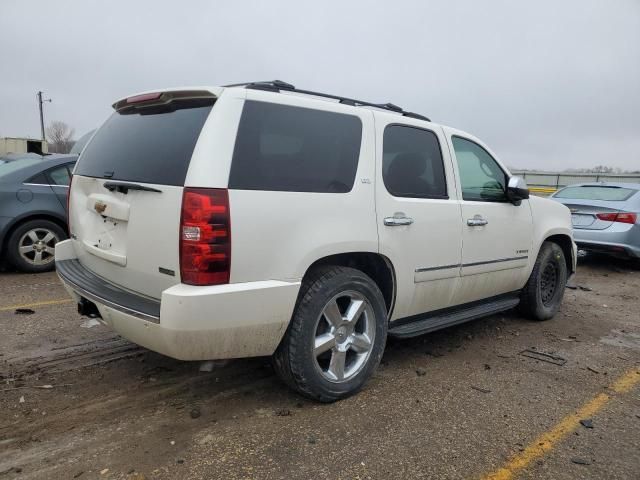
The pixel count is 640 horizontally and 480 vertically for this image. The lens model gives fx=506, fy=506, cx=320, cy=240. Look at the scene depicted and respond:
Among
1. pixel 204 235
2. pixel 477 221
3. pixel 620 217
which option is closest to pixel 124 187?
pixel 204 235

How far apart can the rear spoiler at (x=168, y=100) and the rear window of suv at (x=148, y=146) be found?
0.07ft

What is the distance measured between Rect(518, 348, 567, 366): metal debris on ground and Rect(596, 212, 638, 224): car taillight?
479cm

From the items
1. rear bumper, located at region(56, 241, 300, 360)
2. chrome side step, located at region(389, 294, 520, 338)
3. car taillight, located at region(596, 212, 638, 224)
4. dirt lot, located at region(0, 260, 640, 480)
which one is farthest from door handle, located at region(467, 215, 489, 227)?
car taillight, located at region(596, 212, 638, 224)

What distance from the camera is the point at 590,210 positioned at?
833 centimetres

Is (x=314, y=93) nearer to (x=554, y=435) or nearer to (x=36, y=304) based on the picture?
(x=554, y=435)

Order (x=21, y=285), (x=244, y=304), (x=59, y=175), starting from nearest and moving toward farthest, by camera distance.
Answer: (x=244, y=304), (x=21, y=285), (x=59, y=175)

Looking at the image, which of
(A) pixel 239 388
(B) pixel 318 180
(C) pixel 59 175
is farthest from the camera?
(C) pixel 59 175

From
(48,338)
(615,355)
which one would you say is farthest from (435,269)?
(48,338)

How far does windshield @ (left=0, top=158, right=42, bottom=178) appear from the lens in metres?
6.62

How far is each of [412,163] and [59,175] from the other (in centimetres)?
521

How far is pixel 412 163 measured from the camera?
371cm

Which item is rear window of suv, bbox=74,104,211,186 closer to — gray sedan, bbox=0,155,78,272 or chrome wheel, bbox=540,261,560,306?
gray sedan, bbox=0,155,78,272

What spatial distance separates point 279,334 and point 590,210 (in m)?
7.27

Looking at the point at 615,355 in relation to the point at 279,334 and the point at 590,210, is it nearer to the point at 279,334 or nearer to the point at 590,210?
the point at 279,334
